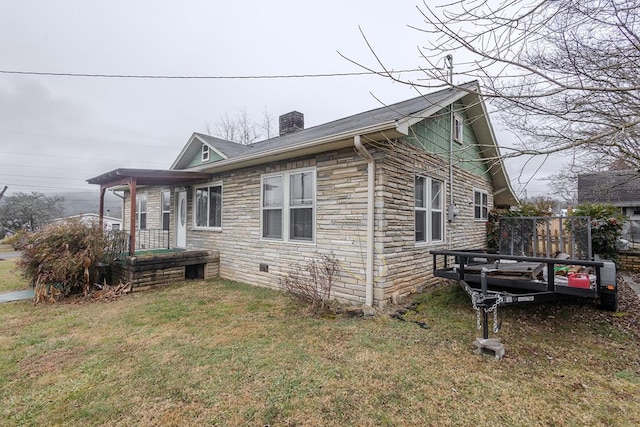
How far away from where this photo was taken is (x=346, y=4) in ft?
15.6

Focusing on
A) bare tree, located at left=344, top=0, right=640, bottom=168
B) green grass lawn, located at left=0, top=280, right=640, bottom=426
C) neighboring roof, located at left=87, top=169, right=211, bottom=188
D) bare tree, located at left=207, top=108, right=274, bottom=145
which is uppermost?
bare tree, located at left=207, top=108, right=274, bottom=145

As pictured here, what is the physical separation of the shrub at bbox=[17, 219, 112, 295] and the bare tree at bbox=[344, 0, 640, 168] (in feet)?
23.2

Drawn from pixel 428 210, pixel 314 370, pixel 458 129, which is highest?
pixel 458 129

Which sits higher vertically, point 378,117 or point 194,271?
point 378,117

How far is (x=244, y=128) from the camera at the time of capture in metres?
24.9

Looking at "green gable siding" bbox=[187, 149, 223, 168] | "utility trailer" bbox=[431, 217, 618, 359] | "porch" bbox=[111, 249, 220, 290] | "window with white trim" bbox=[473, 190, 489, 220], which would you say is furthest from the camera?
"green gable siding" bbox=[187, 149, 223, 168]

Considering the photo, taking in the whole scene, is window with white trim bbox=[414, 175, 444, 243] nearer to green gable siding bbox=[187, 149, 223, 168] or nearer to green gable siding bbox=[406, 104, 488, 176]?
green gable siding bbox=[406, 104, 488, 176]

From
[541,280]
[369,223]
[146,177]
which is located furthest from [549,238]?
[146,177]

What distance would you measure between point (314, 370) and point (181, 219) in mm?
7983

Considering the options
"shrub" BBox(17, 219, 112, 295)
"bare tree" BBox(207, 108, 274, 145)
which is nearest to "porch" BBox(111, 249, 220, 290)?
"shrub" BBox(17, 219, 112, 295)

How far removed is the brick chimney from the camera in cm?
1131

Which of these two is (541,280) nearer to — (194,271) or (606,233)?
(606,233)

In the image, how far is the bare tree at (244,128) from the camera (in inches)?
963


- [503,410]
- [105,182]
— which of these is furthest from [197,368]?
[105,182]
